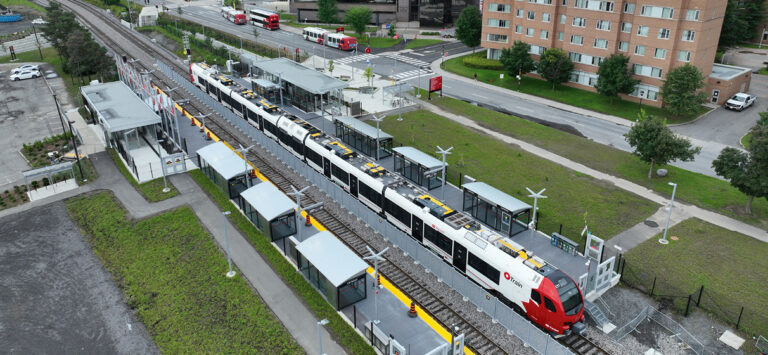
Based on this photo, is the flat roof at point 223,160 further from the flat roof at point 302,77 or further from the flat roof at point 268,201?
the flat roof at point 302,77

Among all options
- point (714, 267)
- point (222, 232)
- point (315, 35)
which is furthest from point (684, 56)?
point (315, 35)

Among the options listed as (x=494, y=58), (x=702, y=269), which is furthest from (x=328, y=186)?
(x=494, y=58)

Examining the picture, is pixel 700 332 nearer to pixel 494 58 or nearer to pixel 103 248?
pixel 103 248

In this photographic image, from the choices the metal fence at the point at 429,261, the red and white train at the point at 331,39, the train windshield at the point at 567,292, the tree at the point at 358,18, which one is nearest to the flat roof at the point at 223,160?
the metal fence at the point at 429,261

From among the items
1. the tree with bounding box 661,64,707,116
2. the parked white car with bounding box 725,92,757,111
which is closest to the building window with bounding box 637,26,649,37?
the tree with bounding box 661,64,707,116

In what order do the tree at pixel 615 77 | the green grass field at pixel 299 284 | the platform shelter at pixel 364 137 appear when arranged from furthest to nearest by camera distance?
the tree at pixel 615 77 → the platform shelter at pixel 364 137 → the green grass field at pixel 299 284

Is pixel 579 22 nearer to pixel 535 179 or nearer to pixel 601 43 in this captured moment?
pixel 601 43
